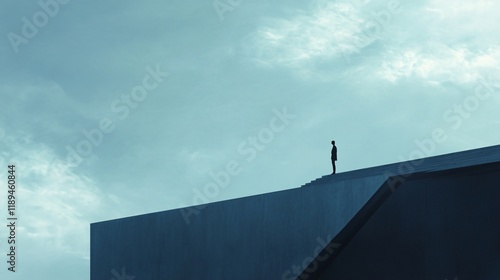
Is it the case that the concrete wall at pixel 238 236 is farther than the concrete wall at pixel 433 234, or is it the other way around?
the concrete wall at pixel 433 234

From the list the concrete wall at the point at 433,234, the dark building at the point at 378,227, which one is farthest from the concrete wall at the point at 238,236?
the concrete wall at the point at 433,234

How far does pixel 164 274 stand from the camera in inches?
698

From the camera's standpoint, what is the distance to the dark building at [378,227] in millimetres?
12953

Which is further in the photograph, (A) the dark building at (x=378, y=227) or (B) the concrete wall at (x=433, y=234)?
(B) the concrete wall at (x=433, y=234)

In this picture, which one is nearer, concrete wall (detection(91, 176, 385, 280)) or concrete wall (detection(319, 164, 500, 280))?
concrete wall (detection(91, 176, 385, 280))

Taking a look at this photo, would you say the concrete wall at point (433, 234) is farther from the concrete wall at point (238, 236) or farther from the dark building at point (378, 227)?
the concrete wall at point (238, 236)

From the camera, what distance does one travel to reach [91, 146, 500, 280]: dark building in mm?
12953

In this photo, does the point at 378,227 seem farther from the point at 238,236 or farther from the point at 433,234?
the point at 238,236

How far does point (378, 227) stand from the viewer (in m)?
14.2

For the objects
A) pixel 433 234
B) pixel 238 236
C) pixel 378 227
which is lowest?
pixel 433 234

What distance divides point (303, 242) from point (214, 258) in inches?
125

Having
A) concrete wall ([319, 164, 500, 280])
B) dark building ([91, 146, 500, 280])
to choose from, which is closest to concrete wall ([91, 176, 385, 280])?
dark building ([91, 146, 500, 280])

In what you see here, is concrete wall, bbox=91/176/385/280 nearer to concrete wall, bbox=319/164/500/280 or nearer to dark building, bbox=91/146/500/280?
dark building, bbox=91/146/500/280

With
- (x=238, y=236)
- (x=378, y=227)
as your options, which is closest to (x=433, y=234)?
(x=378, y=227)
